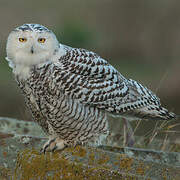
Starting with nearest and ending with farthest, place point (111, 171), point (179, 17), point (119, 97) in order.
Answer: point (111, 171) < point (119, 97) < point (179, 17)

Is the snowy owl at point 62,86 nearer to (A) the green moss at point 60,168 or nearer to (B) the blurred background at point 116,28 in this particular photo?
(A) the green moss at point 60,168

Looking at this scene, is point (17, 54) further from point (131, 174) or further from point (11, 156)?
point (131, 174)

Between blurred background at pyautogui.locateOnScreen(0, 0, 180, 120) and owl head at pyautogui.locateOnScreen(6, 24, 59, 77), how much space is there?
12.6 m

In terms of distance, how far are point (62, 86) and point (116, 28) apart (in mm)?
16668

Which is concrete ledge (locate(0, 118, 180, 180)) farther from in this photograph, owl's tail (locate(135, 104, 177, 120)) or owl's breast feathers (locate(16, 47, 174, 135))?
owl's tail (locate(135, 104, 177, 120))

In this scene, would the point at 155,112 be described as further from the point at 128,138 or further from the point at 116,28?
the point at 116,28

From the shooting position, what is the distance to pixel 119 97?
19.1 feet

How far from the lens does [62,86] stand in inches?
204

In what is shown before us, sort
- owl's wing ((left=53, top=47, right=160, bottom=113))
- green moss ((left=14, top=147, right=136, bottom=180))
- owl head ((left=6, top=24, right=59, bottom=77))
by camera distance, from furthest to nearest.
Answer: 1. owl's wing ((left=53, top=47, right=160, bottom=113))
2. owl head ((left=6, top=24, right=59, bottom=77))
3. green moss ((left=14, top=147, right=136, bottom=180))

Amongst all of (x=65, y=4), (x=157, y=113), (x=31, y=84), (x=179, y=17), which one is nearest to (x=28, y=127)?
(x=31, y=84)

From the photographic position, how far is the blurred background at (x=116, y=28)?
63.8ft

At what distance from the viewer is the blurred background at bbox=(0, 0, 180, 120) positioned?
19.5 meters

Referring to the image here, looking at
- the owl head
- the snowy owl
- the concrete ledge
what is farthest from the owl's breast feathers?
the concrete ledge

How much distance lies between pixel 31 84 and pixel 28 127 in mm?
1225
